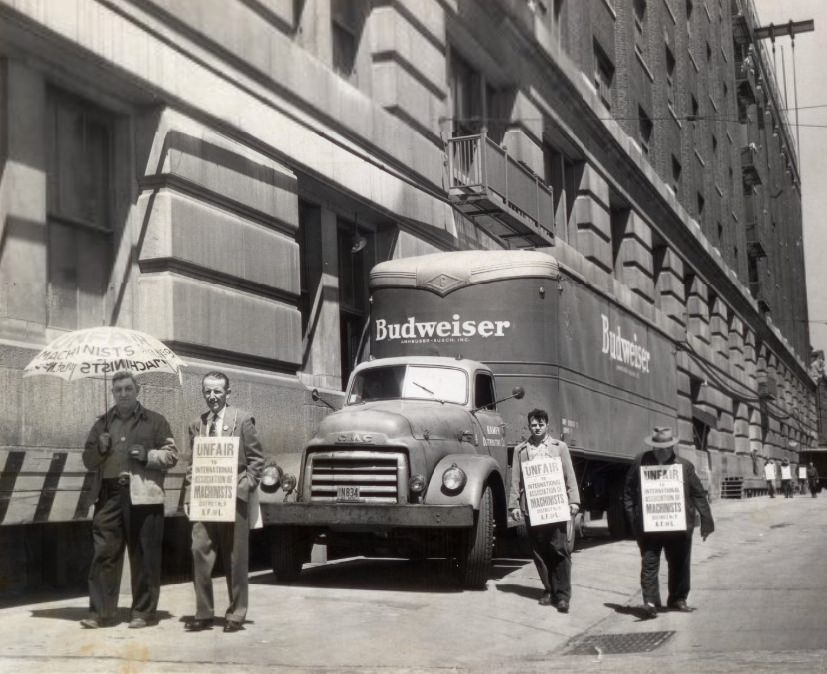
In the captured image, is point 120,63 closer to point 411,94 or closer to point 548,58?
point 411,94

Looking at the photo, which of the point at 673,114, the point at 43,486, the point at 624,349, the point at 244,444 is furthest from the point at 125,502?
the point at 673,114

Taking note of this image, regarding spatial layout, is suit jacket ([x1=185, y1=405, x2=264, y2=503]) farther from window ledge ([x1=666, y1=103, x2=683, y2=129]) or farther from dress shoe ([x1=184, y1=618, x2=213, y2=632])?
window ledge ([x1=666, y1=103, x2=683, y2=129])

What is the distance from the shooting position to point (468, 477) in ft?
37.9

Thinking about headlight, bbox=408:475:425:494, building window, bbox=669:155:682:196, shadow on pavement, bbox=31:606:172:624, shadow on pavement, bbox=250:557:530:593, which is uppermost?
building window, bbox=669:155:682:196

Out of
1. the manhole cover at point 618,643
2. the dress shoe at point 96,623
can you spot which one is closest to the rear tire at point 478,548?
the manhole cover at point 618,643

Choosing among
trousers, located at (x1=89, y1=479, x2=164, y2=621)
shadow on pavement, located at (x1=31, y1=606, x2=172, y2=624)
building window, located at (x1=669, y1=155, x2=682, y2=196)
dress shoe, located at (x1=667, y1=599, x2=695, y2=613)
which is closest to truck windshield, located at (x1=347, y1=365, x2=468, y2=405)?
dress shoe, located at (x1=667, y1=599, x2=695, y2=613)

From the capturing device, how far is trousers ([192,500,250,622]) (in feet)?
29.0

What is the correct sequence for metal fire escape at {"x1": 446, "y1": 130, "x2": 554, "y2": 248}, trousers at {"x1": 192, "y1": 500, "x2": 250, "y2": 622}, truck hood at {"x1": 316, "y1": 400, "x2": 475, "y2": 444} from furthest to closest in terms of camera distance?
metal fire escape at {"x1": 446, "y1": 130, "x2": 554, "y2": 248} → truck hood at {"x1": 316, "y1": 400, "x2": 475, "y2": 444} → trousers at {"x1": 192, "y1": 500, "x2": 250, "y2": 622}

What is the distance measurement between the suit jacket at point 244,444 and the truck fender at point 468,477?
285 cm

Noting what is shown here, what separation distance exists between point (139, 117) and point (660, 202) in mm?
25033

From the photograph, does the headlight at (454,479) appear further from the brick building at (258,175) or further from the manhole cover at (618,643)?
the brick building at (258,175)

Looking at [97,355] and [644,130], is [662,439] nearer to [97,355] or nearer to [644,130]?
[97,355]

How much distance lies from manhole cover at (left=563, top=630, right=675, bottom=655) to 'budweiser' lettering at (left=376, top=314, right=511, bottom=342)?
18.0 feet

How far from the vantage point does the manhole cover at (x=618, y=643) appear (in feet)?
28.6
